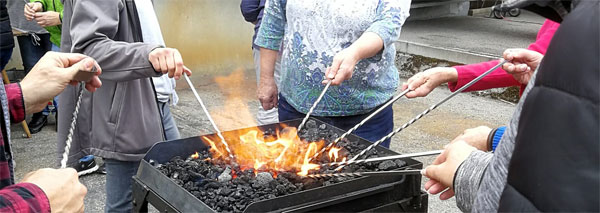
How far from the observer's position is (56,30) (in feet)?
17.1

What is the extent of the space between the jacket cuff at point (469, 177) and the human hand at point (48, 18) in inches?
171

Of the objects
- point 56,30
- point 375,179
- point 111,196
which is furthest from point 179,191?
point 56,30

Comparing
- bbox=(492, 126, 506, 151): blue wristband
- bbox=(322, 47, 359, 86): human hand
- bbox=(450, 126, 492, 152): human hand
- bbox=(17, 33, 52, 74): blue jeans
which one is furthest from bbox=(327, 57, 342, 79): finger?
bbox=(17, 33, 52, 74): blue jeans

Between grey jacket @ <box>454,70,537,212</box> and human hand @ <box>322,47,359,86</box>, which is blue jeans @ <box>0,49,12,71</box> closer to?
human hand @ <box>322,47,359,86</box>

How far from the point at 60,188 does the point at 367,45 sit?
1634mm

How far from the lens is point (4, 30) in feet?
17.9

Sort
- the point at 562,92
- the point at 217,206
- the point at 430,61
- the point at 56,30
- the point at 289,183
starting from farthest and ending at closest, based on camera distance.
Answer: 1. the point at 430,61
2. the point at 56,30
3. the point at 289,183
4. the point at 217,206
5. the point at 562,92

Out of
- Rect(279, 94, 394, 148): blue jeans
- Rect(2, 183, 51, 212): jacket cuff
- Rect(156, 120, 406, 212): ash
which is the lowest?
Rect(279, 94, 394, 148): blue jeans

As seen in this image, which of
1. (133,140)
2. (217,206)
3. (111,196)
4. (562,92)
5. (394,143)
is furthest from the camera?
(394,143)

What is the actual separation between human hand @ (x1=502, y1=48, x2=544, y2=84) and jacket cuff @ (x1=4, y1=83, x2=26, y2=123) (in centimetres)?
205

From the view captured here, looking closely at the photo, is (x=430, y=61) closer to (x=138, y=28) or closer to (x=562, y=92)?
(x=138, y=28)

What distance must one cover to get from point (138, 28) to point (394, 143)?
3.55 meters

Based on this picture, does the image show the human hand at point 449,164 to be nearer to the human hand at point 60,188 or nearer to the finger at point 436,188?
the finger at point 436,188

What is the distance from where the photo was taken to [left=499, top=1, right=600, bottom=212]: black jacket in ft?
3.30
